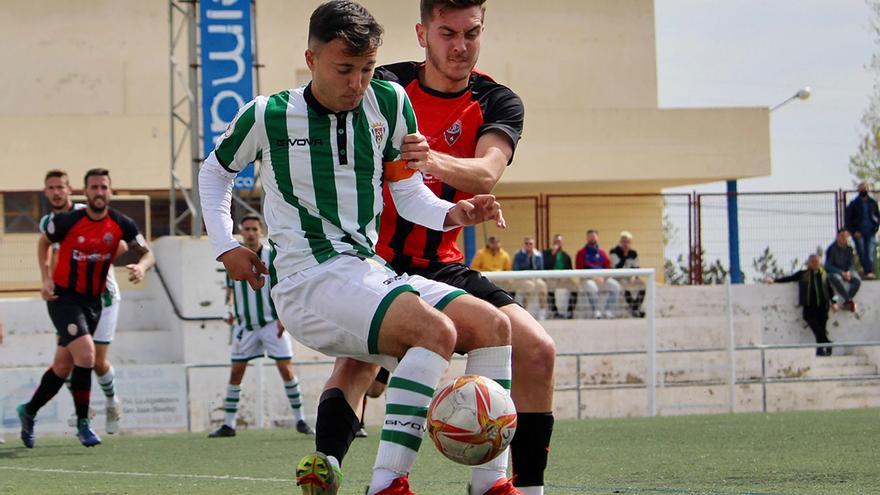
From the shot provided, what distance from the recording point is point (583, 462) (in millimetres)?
9492

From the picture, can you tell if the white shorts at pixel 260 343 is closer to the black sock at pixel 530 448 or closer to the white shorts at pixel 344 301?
the black sock at pixel 530 448

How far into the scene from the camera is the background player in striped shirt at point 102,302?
12.2m

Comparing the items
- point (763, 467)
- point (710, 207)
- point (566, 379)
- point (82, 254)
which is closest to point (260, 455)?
point (82, 254)

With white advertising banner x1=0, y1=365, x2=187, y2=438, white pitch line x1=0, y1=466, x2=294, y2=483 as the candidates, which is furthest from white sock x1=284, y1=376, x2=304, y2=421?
white pitch line x1=0, y1=466, x2=294, y2=483

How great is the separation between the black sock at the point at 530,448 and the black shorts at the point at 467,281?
0.48m

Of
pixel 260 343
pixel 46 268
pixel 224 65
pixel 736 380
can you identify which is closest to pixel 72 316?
pixel 46 268

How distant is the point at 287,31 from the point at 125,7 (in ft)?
12.7

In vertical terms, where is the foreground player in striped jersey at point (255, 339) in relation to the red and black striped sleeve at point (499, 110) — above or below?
below

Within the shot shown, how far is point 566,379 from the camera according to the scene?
18.8 m

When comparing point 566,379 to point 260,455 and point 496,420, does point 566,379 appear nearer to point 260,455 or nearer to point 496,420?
point 260,455

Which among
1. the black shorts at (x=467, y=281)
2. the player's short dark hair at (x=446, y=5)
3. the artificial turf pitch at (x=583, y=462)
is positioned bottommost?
the artificial turf pitch at (x=583, y=462)

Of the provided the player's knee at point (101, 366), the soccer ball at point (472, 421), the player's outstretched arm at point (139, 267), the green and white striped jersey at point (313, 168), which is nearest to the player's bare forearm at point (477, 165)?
the green and white striped jersey at point (313, 168)

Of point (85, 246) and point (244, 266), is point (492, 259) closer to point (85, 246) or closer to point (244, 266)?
point (85, 246)

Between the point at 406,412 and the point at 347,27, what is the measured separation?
4.48 ft
